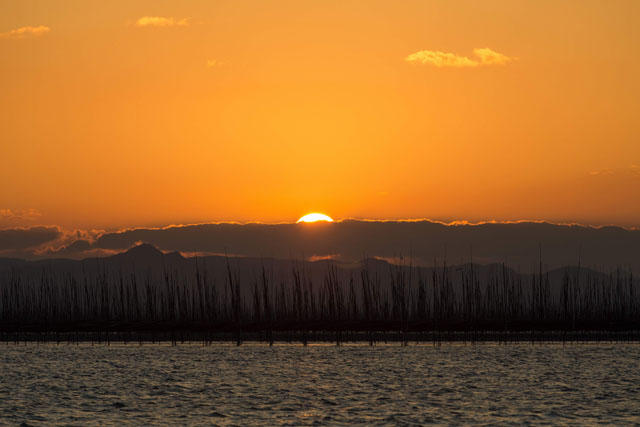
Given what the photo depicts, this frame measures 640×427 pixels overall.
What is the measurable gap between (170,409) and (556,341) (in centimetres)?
5896

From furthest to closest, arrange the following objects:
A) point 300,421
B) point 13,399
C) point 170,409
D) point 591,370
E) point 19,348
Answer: point 19,348 → point 591,370 → point 13,399 → point 170,409 → point 300,421

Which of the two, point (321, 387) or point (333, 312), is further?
point (333, 312)

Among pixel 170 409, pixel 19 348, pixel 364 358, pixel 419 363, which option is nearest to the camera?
pixel 170 409

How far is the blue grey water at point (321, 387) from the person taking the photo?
31.2 meters

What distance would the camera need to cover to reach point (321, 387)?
41688 mm

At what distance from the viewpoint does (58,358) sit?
6375cm

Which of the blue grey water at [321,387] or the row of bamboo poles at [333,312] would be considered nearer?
the blue grey water at [321,387]

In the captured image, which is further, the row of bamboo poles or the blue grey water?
the row of bamboo poles

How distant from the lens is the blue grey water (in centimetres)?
3125

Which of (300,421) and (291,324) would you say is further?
(291,324)

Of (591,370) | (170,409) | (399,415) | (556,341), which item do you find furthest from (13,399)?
(556,341)

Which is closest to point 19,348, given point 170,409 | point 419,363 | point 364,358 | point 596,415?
point 364,358

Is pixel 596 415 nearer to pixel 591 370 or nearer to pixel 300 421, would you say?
pixel 300 421

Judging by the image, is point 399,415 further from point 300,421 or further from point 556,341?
point 556,341
